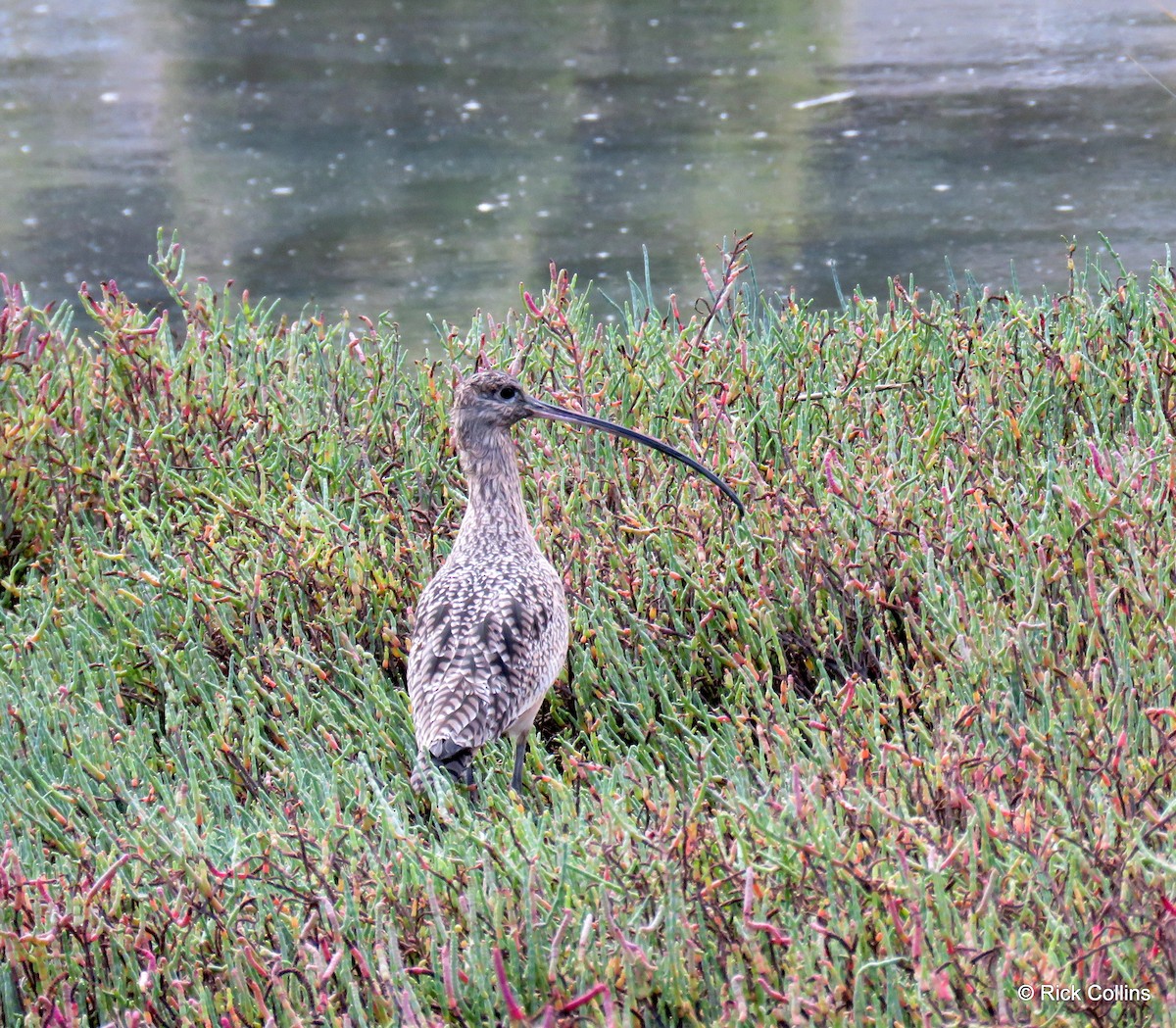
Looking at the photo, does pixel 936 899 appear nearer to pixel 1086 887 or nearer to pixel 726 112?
pixel 1086 887

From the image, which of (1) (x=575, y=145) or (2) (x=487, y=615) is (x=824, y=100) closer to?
(1) (x=575, y=145)

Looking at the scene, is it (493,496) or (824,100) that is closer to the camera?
(493,496)

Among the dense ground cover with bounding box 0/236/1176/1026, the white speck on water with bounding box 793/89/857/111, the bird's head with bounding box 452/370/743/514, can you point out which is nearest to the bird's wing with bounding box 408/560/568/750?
the dense ground cover with bounding box 0/236/1176/1026

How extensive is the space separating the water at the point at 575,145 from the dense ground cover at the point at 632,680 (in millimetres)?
1998

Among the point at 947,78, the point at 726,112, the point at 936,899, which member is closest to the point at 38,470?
the point at 936,899

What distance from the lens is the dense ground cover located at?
2570 mm

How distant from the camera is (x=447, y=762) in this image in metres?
3.43

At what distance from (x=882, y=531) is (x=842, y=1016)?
5.65 feet

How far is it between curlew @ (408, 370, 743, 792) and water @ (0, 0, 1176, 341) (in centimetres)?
286

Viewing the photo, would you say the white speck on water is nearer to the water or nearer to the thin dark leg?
the water

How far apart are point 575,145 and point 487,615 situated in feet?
25.3

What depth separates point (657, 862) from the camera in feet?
8.86

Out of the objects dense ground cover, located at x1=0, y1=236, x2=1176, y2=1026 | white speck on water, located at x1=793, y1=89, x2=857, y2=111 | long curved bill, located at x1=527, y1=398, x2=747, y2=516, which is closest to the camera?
dense ground cover, located at x1=0, y1=236, x2=1176, y2=1026

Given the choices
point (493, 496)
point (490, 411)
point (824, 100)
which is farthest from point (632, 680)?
point (824, 100)
